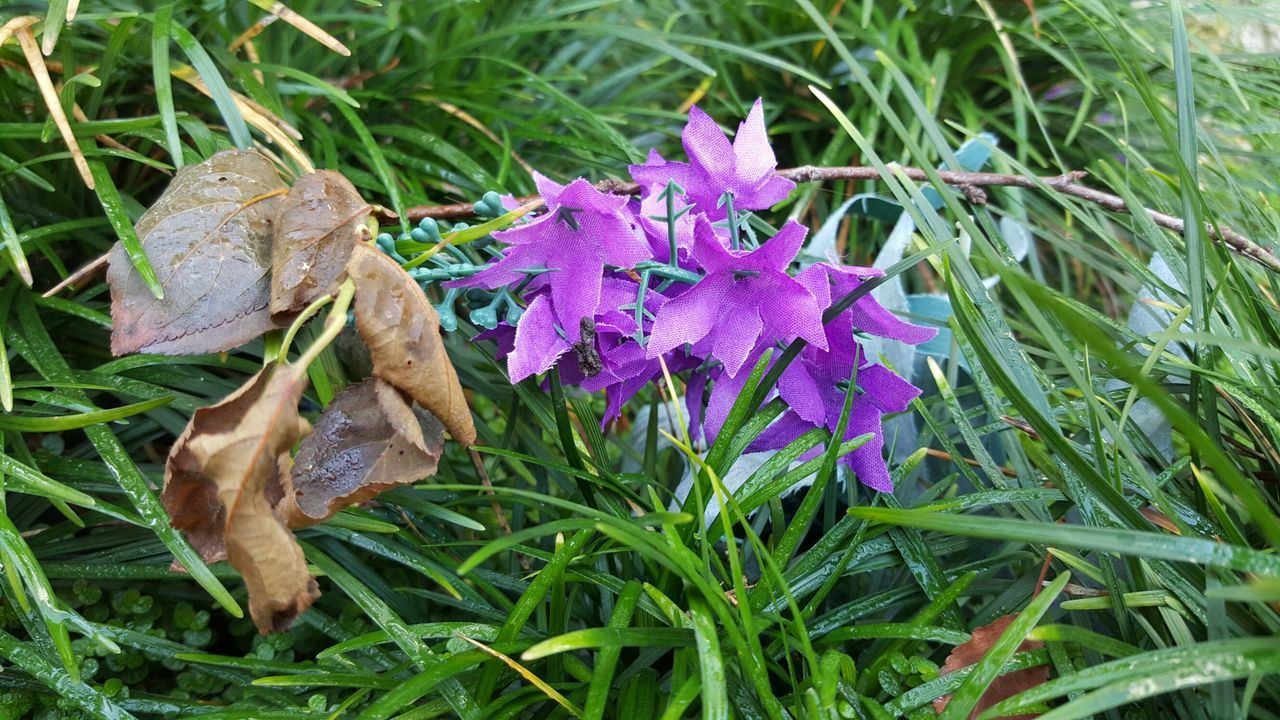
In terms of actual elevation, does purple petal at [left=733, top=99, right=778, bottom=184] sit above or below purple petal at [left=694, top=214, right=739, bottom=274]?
above

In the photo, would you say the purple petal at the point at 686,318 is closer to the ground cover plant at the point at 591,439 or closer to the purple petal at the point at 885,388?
the ground cover plant at the point at 591,439

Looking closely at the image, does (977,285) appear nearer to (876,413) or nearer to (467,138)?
(876,413)

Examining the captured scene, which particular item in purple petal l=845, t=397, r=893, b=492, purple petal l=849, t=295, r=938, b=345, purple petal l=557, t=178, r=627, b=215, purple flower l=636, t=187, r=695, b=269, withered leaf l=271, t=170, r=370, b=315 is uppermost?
purple petal l=557, t=178, r=627, b=215

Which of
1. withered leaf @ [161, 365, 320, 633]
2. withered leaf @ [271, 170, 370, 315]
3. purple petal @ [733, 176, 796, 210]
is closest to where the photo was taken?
withered leaf @ [161, 365, 320, 633]

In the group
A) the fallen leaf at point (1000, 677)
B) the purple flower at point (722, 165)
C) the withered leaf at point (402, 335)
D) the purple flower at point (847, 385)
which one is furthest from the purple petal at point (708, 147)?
the fallen leaf at point (1000, 677)

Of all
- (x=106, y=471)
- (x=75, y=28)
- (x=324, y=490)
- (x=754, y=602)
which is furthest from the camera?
Answer: (x=75, y=28)

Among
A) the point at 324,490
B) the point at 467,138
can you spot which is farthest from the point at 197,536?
the point at 467,138

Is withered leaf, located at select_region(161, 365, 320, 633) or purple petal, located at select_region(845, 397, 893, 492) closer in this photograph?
withered leaf, located at select_region(161, 365, 320, 633)

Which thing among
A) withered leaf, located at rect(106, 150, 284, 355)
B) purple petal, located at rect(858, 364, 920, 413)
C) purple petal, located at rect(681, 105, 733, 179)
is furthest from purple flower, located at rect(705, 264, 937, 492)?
withered leaf, located at rect(106, 150, 284, 355)

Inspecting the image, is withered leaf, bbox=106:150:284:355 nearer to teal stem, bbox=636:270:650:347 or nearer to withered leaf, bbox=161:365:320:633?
withered leaf, bbox=161:365:320:633
